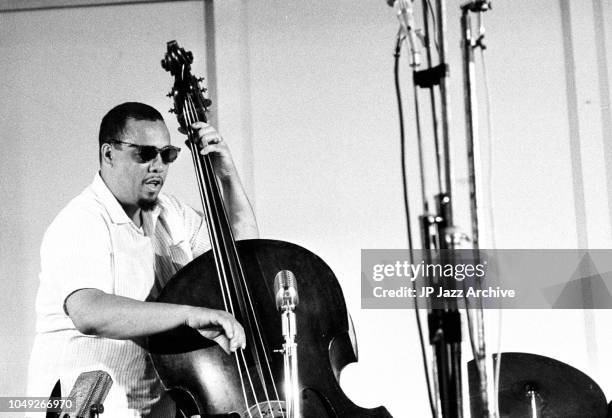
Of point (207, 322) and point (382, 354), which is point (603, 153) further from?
point (207, 322)

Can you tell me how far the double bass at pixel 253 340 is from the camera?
2533 millimetres

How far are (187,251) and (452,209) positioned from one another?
1.67m

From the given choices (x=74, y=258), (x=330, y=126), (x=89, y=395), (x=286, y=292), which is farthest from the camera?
(x=330, y=126)

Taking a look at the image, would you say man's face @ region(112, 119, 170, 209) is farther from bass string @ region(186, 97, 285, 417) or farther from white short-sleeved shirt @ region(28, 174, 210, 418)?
bass string @ region(186, 97, 285, 417)

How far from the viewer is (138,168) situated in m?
3.24

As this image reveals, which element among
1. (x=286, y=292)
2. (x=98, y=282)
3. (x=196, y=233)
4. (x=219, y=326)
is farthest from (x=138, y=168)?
(x=286, y=292)

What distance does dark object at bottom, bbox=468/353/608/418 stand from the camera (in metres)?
3.10

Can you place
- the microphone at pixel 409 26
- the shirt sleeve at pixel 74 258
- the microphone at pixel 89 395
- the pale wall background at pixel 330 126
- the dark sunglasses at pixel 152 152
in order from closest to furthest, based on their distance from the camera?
the microphone at pixel 409 26 → the microphone at pixel 89 395 → the shirt sleeve at pixel 74 258 → the dark sunglasses at pixel 152 152 → the pale wall background at pixel 330 126

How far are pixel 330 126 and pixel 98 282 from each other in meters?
1.87

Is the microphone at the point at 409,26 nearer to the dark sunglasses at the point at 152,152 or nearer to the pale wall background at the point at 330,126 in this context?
the dark sunglasses at the point at 152,152

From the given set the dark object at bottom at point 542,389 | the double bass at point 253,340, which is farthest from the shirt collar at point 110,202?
the dark object at bottom at point 542,389

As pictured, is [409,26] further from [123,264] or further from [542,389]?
[542,389]

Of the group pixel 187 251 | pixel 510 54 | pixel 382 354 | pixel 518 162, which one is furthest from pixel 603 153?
pixel 187 251

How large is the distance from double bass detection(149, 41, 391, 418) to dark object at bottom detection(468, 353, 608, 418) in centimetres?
72
